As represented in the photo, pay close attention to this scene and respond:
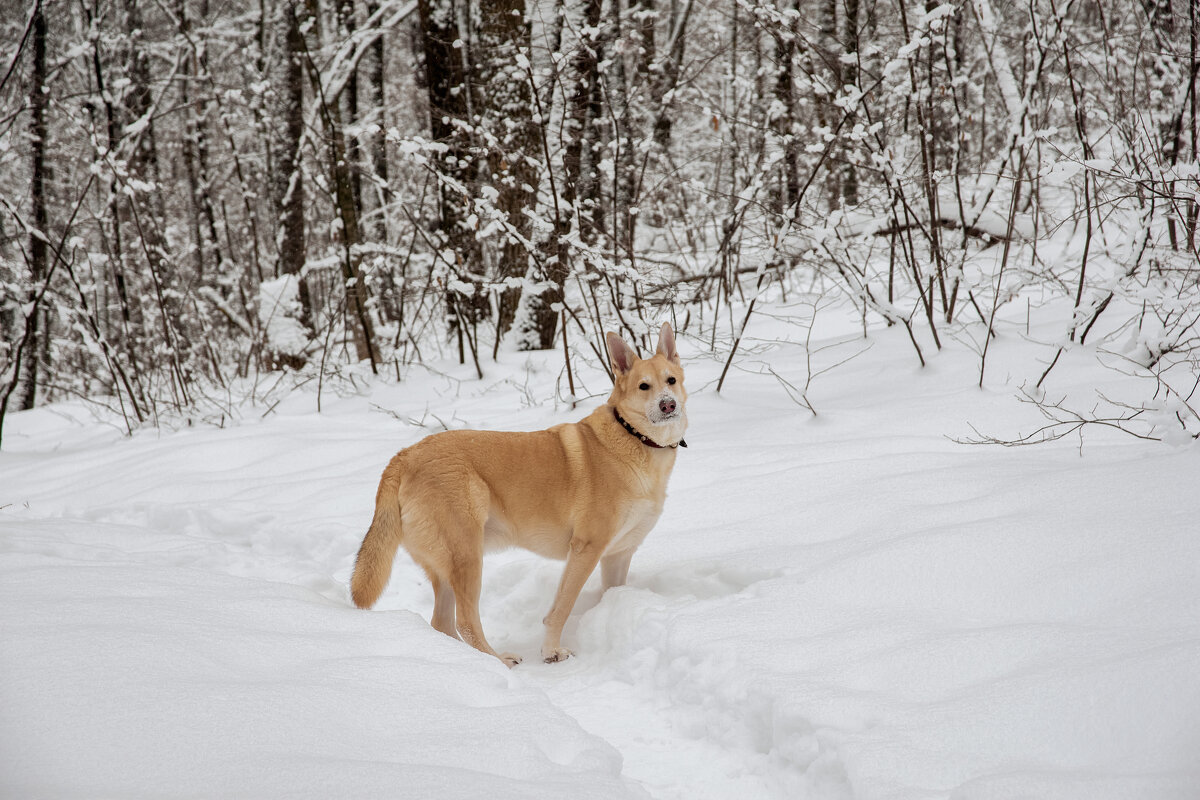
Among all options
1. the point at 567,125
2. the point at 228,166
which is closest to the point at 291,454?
the point at 567,125

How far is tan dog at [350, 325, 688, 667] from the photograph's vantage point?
3398 millimetres

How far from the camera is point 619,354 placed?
4012 millimetres

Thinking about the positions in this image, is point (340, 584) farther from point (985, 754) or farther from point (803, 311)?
point (803, 311)

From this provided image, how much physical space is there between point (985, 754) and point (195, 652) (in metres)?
2.30

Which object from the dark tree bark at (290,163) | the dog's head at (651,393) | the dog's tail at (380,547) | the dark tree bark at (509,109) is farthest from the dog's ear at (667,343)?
the dark tree bark at (290,163)

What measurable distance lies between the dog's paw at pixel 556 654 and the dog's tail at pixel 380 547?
847mm

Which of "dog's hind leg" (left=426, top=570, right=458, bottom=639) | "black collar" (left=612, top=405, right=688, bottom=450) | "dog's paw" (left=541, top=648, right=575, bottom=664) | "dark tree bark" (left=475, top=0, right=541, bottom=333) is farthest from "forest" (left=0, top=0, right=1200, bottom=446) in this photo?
"dog's hind leg" (left=426, top=570, right=458, bottom=639)

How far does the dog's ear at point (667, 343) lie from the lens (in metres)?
4.04

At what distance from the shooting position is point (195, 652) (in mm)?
2156

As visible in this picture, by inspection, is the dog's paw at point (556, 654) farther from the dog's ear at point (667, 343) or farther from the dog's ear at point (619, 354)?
the dog's ear at point (667, 343)

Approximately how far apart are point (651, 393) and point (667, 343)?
0.42 metres

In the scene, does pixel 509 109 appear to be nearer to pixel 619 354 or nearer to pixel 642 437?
pixel 619 354

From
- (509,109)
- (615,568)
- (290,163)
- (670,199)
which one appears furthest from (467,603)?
(290,163)

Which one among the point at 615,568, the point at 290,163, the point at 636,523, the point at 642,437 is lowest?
the point at 615,568
